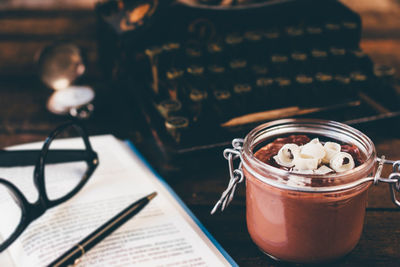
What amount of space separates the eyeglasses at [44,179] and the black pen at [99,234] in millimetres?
100

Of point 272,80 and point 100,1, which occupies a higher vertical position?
point 100,1

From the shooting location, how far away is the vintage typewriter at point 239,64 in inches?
36.1

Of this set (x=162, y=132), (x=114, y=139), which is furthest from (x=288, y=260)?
(x=114, y=139)

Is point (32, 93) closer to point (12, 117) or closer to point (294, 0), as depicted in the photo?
point (12, 117)

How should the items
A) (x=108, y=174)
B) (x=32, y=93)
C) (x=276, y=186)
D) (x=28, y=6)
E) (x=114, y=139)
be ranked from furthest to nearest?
(x=28, y=6)
(x=32, y=93)
(x=114, y=139)
(x=108, y=174)
(x=276, y=186)

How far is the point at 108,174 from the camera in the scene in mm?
834

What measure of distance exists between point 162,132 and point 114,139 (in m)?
0.13

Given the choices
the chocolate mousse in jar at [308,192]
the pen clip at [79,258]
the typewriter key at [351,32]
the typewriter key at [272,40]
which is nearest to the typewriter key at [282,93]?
the typewriter key at [272,40]

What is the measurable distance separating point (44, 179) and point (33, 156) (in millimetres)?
105

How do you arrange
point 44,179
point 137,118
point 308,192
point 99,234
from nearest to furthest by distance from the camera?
point 308,192
point 99,234
point 44,179
point 137,118

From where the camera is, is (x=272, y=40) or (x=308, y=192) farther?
(x=272, y=40)

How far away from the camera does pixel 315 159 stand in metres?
0.56

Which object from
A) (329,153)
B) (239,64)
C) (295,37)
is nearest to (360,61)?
(295,37)

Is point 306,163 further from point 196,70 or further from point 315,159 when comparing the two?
point 196,70
